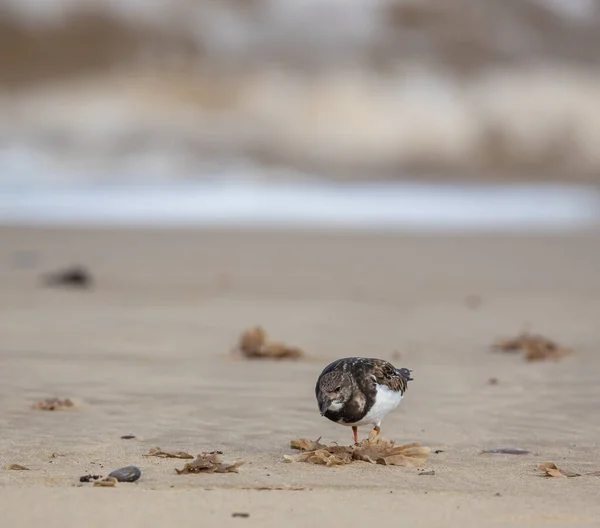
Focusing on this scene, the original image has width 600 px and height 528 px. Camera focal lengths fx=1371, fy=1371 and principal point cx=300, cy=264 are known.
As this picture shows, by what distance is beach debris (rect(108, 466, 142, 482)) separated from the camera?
5355 millimetres

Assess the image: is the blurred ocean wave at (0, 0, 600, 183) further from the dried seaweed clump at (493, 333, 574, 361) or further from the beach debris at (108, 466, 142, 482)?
the beach debris at (108, 466, 142, 482)

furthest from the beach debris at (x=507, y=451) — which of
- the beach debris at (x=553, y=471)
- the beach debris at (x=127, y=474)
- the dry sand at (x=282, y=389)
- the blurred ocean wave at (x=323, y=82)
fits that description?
the blurred ocean wave at (x=323, y=82)

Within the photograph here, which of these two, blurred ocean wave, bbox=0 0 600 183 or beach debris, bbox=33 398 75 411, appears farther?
blurred ocean wave, bbox=0 0 600 183

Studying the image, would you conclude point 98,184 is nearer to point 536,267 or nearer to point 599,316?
point 536,267

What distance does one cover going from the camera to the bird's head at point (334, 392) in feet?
18.4

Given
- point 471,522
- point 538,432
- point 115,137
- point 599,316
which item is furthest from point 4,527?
point 115,137

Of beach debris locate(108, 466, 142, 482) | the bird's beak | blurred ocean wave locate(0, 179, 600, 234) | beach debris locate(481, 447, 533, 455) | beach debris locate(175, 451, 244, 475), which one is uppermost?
blurred ocean wave locate(0, 179, 600, 234)

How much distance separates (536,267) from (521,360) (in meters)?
8.12

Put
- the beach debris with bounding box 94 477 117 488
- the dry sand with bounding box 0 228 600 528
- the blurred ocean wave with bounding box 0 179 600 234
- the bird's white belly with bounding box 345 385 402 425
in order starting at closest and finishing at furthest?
the dry sand with bounding box 0 228 600 528
the beach debris with bounding box 94 477 117 488
the bird's white belly with bounding box 345 385 402 425
the blurred ocean wave with bounding box 0 179 600 234

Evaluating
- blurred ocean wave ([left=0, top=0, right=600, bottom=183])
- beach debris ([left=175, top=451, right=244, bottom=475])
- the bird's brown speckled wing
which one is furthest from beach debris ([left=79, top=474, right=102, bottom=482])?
blurred ocean wave ([left=0, top=0, right=600, bottom=183])

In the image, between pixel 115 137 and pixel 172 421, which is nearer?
pixel 172 421

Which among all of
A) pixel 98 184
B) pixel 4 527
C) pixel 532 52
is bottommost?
pixel 4 527

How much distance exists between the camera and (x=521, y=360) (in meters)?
9.29

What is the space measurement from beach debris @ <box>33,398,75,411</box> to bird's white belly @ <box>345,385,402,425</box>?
2059mm
